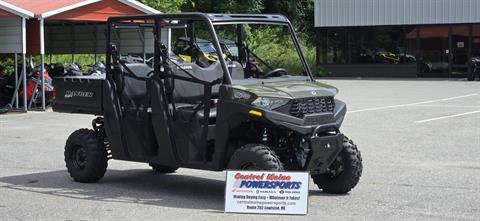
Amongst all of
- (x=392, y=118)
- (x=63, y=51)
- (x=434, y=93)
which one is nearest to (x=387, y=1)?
(x=434, y=93)

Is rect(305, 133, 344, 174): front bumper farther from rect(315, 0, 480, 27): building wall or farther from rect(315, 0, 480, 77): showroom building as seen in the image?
rect(315, 0, 480, 27): building wall

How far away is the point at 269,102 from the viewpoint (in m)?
7.96

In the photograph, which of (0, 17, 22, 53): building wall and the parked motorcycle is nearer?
(0, 17, 22, 53): building wall

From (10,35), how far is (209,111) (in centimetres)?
1399

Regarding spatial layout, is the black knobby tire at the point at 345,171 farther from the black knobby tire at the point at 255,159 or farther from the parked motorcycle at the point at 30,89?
the parked motorcycle at the point at 30,89

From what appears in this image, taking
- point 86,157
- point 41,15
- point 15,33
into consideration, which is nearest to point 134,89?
point 86,157

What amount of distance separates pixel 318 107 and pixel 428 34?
33.5 m

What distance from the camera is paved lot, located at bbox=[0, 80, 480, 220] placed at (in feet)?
25.8

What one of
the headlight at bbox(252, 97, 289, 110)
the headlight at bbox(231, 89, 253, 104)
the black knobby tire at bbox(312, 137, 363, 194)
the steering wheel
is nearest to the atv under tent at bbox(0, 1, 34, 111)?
the steering wheel

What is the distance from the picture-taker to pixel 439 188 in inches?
364

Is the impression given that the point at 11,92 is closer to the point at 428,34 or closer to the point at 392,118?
the point at 392,118

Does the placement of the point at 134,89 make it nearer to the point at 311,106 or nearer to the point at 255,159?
the point at 255,159

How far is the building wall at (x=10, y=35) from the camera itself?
20766 mm

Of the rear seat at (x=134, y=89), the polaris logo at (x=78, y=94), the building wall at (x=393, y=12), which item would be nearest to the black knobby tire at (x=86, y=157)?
the polaris logo at (x=78, y=94)
